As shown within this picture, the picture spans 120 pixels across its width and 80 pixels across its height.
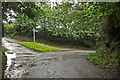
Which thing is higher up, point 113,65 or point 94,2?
point 94,2

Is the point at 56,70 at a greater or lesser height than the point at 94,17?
lesser

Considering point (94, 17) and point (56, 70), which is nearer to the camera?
point (56, 70)

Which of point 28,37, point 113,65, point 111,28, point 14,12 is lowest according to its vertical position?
point 28,37

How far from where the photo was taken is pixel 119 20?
1033 centimetres

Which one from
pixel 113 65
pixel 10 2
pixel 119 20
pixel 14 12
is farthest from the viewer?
pixel 113 65

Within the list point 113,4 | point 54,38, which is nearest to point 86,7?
point 113,4

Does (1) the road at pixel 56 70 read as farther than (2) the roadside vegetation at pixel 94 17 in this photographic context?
Yes

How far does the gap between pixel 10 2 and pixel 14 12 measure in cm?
78

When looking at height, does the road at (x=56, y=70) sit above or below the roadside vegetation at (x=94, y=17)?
below

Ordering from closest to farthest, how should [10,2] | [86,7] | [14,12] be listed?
[10,2]
[14,12]
[86,7]

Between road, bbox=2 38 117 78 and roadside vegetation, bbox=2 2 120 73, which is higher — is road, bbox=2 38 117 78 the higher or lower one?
the lower one

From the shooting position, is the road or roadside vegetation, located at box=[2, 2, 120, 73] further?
the road

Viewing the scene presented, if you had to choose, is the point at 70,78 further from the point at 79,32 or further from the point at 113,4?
the point at 79,32

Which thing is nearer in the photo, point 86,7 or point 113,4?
point 113,4
